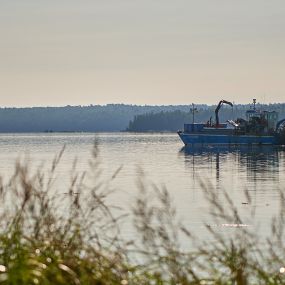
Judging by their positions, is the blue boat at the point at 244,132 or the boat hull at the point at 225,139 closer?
the blue boat at the point at 244,132

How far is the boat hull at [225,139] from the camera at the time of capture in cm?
12212

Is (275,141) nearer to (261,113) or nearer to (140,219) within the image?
(261,113)

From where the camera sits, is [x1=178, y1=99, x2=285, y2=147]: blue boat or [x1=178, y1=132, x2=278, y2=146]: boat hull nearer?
[x1=178, y1=99, x2=285, y2=147]: blue boat

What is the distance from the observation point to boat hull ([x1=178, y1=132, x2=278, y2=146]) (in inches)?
4808

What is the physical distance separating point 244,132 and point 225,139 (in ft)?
19.6

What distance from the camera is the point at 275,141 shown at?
12175 cm

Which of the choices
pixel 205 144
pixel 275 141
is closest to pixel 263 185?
pixel 275 141

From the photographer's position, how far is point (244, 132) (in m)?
125

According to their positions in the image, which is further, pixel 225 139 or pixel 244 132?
pixel 225 139

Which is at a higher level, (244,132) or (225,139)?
(244,132)

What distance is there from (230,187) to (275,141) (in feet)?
271

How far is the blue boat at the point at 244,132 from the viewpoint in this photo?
121625 mm

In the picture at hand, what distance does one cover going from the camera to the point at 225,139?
427 ft

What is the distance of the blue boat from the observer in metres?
122
